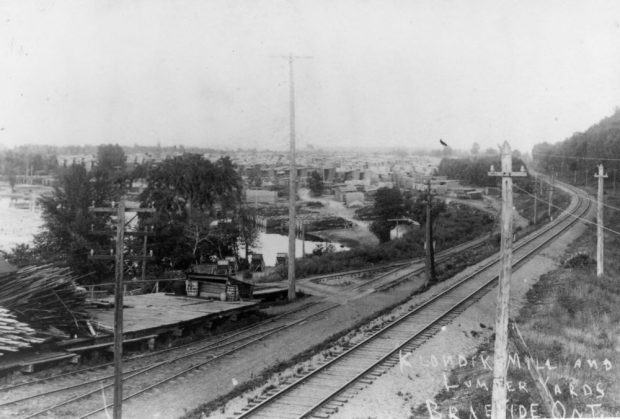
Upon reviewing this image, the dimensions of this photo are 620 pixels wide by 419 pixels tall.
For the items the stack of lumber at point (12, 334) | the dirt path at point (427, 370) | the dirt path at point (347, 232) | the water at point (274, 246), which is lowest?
the water at point (274, 246)

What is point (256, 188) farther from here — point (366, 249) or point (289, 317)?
point (289, 317)

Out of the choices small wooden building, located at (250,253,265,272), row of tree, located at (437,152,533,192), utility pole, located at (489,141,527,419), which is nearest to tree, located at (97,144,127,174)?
small wooden building, located at (250,253,265,272)

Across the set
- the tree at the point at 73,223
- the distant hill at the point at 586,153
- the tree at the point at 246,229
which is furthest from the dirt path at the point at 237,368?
the distant hill at the point at 586,153

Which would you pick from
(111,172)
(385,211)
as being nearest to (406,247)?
(385,211)

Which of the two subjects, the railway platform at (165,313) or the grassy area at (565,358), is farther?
the railway platform at (165,313)

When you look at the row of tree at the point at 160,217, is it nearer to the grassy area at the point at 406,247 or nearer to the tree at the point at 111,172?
the tree at the point at 111,172

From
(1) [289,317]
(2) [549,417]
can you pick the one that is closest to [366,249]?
(1) [289,317]
